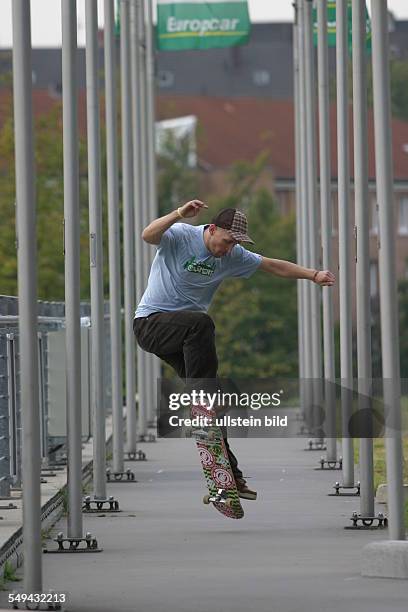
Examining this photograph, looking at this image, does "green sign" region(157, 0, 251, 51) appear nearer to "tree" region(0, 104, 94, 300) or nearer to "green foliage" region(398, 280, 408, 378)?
"tree" region(0, 104, 94, 300)

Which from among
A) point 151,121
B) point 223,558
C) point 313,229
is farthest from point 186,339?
point 151,121

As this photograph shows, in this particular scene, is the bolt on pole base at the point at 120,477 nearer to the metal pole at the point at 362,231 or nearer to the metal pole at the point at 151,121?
the metal pole at the point at 362,231

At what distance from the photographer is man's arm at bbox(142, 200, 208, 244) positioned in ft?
31.8

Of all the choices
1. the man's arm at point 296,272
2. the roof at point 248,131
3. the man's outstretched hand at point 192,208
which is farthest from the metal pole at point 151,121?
the roof at point 248,131

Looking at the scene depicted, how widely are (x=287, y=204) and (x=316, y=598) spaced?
9394 centimetres

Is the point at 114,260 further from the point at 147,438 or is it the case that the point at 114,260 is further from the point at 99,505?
the point at 147,438

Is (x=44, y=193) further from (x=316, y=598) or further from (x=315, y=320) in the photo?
(x=316, y=598)

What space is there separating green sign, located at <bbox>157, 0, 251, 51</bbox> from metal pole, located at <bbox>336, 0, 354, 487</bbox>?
14.9 meters

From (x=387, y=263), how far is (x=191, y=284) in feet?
6.11

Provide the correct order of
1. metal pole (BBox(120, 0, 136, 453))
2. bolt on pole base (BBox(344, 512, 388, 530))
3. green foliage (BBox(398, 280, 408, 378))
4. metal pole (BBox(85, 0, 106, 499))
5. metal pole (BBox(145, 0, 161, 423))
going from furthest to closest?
1. green foliage (BBox(398, 280, 408, 378))
2. metal pole (BBox(145, 0, 161, 423))
3. metal pole (BBox(120, 0, 136, 453))
4. metal pole (BBox(85, 0, 106, 499))
5. bolt on pole base (BBox(344, 512, 388, 530))

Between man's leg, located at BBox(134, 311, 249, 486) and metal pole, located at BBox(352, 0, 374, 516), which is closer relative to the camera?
man's leg, located at BBox(134, 311, 249, 486)

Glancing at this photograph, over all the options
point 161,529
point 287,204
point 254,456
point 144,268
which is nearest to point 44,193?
point 287,204

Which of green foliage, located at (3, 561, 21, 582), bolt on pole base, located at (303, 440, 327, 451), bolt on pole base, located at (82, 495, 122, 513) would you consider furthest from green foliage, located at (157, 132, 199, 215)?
green foliage, located at (3, 561, 21, 582)

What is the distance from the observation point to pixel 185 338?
10.4 m
